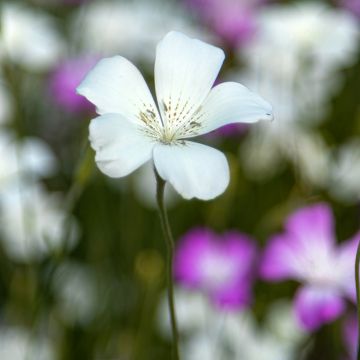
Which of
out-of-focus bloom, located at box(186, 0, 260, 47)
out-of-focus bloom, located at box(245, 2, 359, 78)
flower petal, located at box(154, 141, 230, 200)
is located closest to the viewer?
flower petal, located at box(154, 141, 230, 200)

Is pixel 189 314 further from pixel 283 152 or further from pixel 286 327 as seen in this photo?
pixel 283 152

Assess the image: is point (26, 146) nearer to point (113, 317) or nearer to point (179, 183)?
point (113, 317)

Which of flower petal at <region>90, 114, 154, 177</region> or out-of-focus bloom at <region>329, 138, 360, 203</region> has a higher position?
flower petal at <region>90, 114, 154, 177</region>

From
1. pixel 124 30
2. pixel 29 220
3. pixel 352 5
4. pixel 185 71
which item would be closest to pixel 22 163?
pixel 29 220

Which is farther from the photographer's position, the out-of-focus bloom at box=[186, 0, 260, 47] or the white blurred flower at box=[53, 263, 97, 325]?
the out-of-focus bloom at box=[186, 0, 260, 47]

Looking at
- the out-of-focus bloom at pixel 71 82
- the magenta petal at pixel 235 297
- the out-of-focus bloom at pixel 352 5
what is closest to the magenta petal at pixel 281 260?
the magenta petal at pixel 235 297

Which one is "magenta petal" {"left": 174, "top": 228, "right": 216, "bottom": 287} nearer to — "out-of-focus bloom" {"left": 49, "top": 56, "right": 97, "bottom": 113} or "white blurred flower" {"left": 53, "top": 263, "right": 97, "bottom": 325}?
"white blurred flower" {"left": 53, "top": 263, "right": 97, "bottom": 325}

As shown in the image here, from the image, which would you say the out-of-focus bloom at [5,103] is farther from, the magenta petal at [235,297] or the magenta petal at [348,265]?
the magenta petal at [348,265]

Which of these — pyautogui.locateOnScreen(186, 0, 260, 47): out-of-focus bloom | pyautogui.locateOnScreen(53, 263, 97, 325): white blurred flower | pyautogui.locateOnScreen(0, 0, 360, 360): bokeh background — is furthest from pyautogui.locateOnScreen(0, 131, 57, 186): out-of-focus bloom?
pyautogui.locateOnScreen(186, 0, 260, 47): out-of-focus bloom
